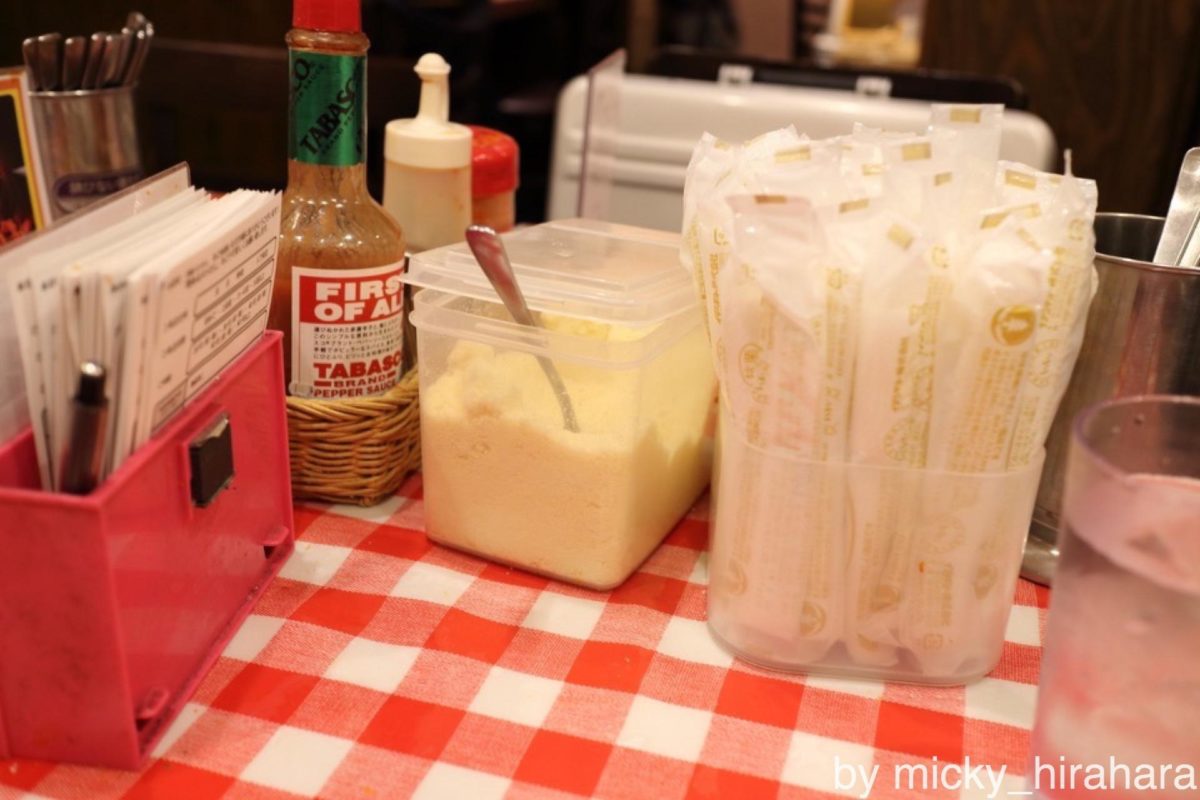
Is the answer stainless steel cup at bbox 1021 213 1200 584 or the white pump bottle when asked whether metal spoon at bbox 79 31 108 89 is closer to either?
the white pump bottle

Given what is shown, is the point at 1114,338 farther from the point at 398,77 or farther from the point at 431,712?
the point at 398,77

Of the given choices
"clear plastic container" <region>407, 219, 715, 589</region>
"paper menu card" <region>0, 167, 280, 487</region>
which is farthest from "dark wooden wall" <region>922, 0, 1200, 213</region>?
"paper menu card" <region>0, 167, 280, 487</region>

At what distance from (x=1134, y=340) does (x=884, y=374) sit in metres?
0.20

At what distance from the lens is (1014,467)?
1.88ft

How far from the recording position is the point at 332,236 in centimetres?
74

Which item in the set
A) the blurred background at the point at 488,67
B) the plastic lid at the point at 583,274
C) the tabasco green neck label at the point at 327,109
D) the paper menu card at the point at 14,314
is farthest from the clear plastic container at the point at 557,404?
the blurred background at the point at 488,67

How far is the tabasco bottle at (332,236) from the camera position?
701 mm

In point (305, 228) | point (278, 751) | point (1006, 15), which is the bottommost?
point (278, 751)

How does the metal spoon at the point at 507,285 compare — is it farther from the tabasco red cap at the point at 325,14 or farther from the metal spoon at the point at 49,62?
the metal spoon at the point at 49,62

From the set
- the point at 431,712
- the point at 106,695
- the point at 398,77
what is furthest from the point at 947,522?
the point at 398,77

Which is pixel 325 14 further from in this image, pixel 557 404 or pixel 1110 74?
pixel 1110 74

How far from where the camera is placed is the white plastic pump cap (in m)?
0.83

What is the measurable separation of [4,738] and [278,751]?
0.13 m

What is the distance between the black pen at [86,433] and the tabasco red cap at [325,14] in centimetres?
31
